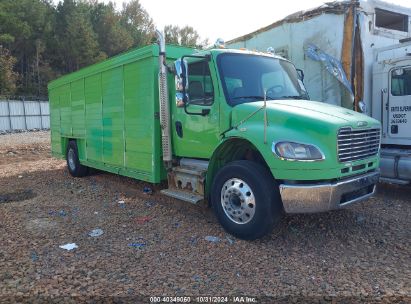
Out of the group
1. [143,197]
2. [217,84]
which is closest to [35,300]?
[217,84]

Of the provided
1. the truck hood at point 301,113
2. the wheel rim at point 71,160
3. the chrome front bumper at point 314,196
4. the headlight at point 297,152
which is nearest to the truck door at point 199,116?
the truck hood at point 301,113

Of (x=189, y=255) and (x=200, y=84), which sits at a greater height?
(x=200, y=84)

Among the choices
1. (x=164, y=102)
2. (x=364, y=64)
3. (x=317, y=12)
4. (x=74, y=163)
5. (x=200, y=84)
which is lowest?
(x=74, y=163)

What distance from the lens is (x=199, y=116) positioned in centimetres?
573

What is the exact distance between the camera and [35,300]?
355cm

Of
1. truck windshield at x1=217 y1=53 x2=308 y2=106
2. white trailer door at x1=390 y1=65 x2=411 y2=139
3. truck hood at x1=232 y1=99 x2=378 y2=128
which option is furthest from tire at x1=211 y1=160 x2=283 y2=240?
white trailer door at x1=390 y1=65 x2=411 y2=139

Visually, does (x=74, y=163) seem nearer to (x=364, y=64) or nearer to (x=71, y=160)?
(x=71, y=160)

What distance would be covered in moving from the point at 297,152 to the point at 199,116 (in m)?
1.82

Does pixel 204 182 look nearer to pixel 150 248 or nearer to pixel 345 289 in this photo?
pixel 150 248

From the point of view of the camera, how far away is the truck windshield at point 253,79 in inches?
212

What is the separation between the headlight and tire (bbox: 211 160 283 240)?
0.43 meters

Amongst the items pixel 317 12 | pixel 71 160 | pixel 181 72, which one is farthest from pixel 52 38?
pixel 181 72

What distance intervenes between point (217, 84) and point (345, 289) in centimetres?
306

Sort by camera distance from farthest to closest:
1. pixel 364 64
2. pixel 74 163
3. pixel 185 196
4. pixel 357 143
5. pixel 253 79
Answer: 1. pixel 74 163
2. pixel 364 64
3. pixel 185 196
4. pixel 253 79
5. pixel 357 143
